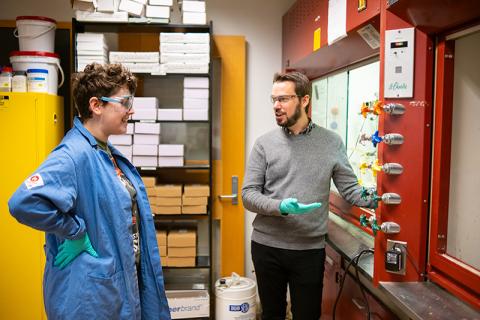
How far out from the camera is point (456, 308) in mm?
1370

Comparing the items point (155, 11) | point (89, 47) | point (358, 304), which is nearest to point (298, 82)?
point (358, 304)

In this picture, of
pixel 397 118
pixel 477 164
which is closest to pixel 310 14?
pixel 397 118

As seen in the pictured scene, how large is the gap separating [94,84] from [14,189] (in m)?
1.59

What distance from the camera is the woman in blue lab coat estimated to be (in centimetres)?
129

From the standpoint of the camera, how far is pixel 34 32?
2770mm

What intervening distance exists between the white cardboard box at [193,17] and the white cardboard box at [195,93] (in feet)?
1.46

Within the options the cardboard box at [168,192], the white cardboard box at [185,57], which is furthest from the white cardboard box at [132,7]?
the cardboard box at [168,192]

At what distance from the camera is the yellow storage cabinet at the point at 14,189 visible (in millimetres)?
2707

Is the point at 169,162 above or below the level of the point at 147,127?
below

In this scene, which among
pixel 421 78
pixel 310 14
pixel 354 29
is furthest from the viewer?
pixel 310 14

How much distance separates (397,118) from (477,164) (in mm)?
305

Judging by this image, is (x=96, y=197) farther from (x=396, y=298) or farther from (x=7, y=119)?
(x=7, y=119)

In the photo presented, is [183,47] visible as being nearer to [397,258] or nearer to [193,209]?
[193,209]

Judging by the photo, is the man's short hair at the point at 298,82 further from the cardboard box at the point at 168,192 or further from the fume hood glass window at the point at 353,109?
the cardboard box at the point at 168,192
